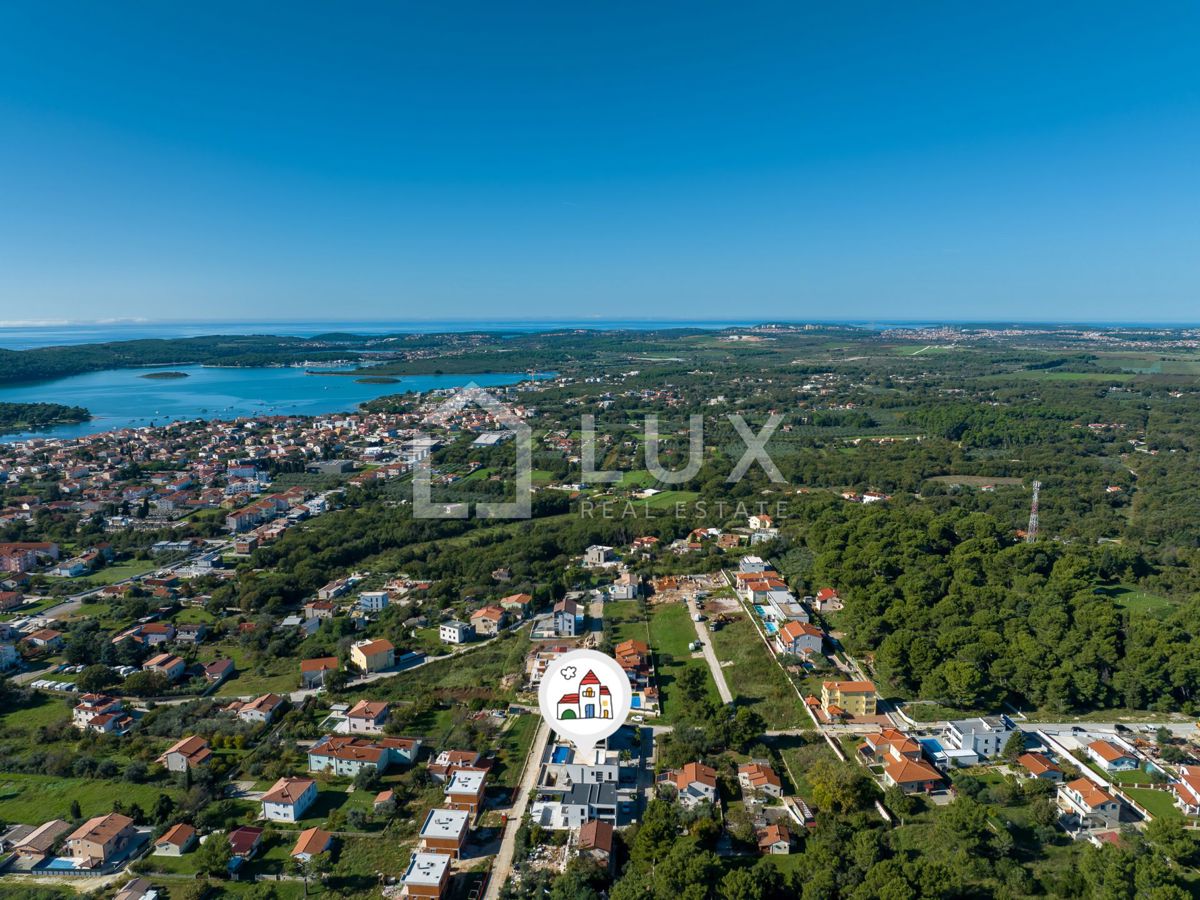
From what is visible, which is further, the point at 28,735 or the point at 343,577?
the point at 343,577

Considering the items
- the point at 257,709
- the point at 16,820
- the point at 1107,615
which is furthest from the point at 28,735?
the point at 1107,615

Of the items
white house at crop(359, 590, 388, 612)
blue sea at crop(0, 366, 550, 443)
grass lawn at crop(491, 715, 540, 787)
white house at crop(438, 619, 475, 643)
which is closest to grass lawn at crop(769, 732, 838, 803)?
grass lawn at crop(491, 715, 540, 787)

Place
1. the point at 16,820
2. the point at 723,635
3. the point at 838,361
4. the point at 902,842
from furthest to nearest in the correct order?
the point at 838,361 < the point at 723,635 < the point at 16,820 < the point at 902,842

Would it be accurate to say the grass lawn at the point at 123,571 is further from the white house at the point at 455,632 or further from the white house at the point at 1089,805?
the white house at the point at 1089,805

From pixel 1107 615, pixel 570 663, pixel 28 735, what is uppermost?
pixel 570 663

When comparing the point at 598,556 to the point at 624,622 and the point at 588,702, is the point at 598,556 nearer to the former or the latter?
the point at 624,622

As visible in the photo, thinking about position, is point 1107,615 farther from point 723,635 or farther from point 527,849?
point 527,849

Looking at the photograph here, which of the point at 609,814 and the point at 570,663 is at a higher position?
the point at 570,663
